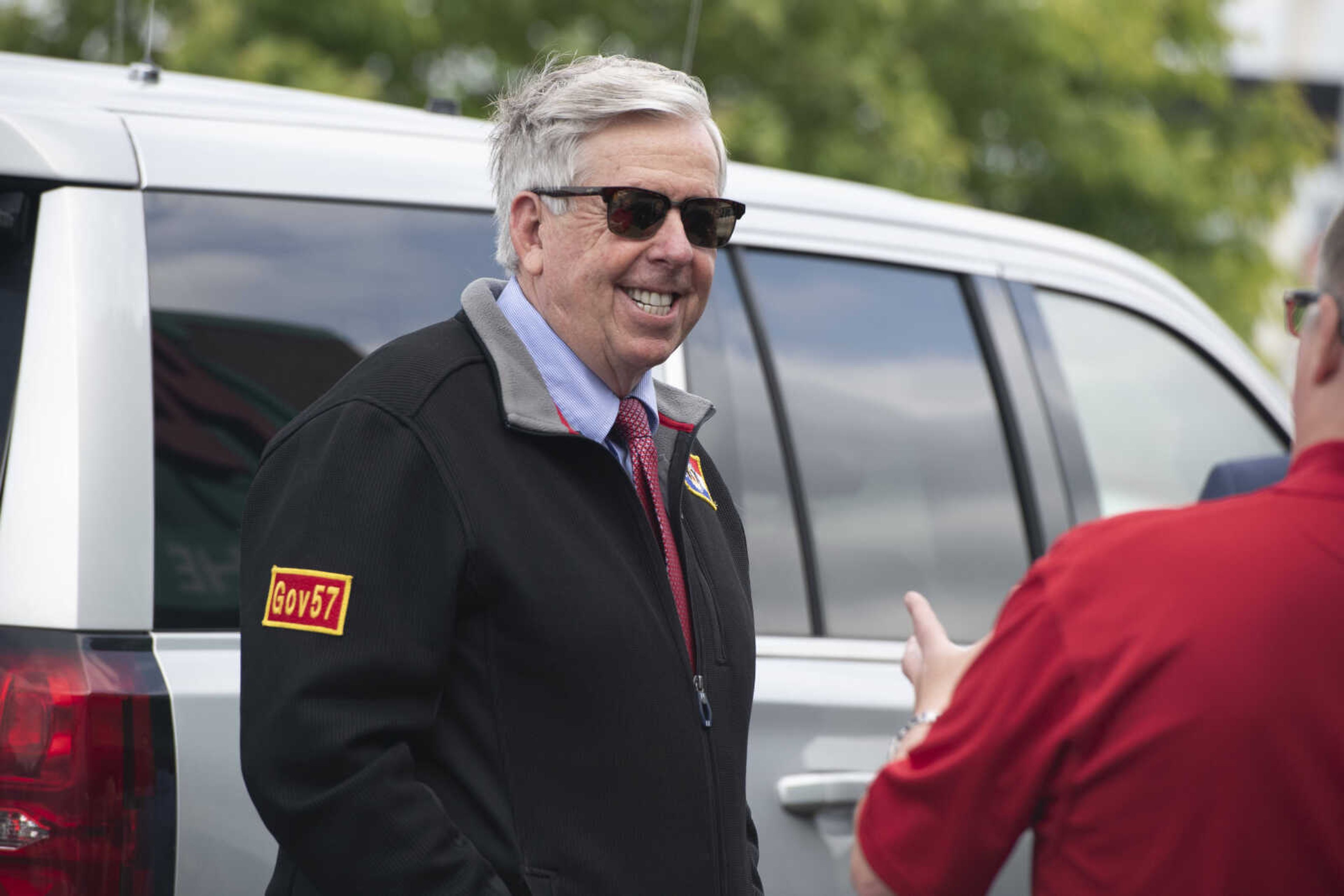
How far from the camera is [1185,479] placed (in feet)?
12.4

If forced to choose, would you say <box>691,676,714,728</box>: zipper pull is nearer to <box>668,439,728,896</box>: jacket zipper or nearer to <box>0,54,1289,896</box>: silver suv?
<box>668,439,728,896</box>: jacket zipper

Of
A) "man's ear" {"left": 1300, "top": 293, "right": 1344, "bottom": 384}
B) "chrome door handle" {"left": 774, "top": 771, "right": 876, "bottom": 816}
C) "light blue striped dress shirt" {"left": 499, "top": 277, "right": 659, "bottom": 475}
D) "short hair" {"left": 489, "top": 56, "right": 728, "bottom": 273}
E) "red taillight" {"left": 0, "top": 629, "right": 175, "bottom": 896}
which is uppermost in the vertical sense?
"short hair" {"left": 489, "top": 56, "right": 728, "bottom": 273}

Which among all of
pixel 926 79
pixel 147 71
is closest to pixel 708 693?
pixel 147 71

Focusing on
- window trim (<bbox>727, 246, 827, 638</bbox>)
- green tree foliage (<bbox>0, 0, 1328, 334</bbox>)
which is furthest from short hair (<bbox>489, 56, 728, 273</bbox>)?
green tree foliage (<bbox>0, 0, 1328, 334</bbox>)

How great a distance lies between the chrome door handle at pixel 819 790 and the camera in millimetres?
2510

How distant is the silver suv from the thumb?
896 mm

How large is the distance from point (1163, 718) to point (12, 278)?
1480 millimetres

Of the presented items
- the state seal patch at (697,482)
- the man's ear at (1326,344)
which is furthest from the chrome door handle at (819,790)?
the man's ear at (1326,344)

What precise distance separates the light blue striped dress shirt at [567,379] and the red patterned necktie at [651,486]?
0.05 feet

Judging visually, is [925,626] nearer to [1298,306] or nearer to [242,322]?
[1298,306]

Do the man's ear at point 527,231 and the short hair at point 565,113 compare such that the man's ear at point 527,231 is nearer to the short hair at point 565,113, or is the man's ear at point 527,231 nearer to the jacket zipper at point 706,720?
the short hair at point 565,113

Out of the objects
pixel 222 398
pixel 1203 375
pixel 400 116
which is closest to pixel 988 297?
pixel 1203 375

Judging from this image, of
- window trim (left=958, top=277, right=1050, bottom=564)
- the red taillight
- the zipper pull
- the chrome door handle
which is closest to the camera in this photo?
the red taillight

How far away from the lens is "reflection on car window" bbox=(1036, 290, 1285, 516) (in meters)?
3.49
